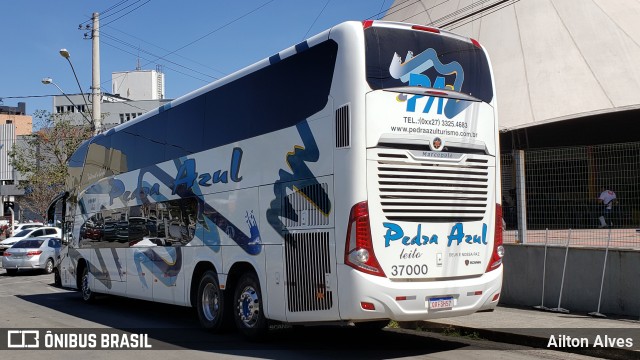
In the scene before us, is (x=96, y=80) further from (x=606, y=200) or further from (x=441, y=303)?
(x=441, y=303)

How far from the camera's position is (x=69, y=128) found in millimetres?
44219

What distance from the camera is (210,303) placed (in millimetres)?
11508

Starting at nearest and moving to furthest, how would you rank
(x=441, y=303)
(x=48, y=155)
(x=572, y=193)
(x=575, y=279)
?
(x=441, y=303) < (x=575, y=279) < (x=572, y=193) < (x=48, y=155)

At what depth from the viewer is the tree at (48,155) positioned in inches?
1711

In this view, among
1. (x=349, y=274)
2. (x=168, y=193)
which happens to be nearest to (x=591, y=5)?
(x=168, y=193)

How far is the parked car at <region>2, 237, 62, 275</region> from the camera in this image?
1035 inches

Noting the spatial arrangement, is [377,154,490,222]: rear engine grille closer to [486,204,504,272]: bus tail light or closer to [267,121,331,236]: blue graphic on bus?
[486,204,504,272]: bus tail light

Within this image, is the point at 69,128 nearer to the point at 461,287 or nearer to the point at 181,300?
the point at 181,300

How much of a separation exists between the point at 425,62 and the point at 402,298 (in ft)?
10.5

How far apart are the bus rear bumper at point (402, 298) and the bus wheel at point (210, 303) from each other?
11.3ft

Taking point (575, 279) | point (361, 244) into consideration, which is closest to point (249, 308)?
point (361, 244)

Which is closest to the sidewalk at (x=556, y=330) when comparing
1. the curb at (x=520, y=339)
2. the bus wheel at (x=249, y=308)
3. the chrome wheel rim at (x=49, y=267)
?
the curb at (x=520, y=339)

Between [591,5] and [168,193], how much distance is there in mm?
34295

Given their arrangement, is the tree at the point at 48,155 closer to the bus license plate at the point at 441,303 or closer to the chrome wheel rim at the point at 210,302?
the chrome wheel rim at the point at 210,302
